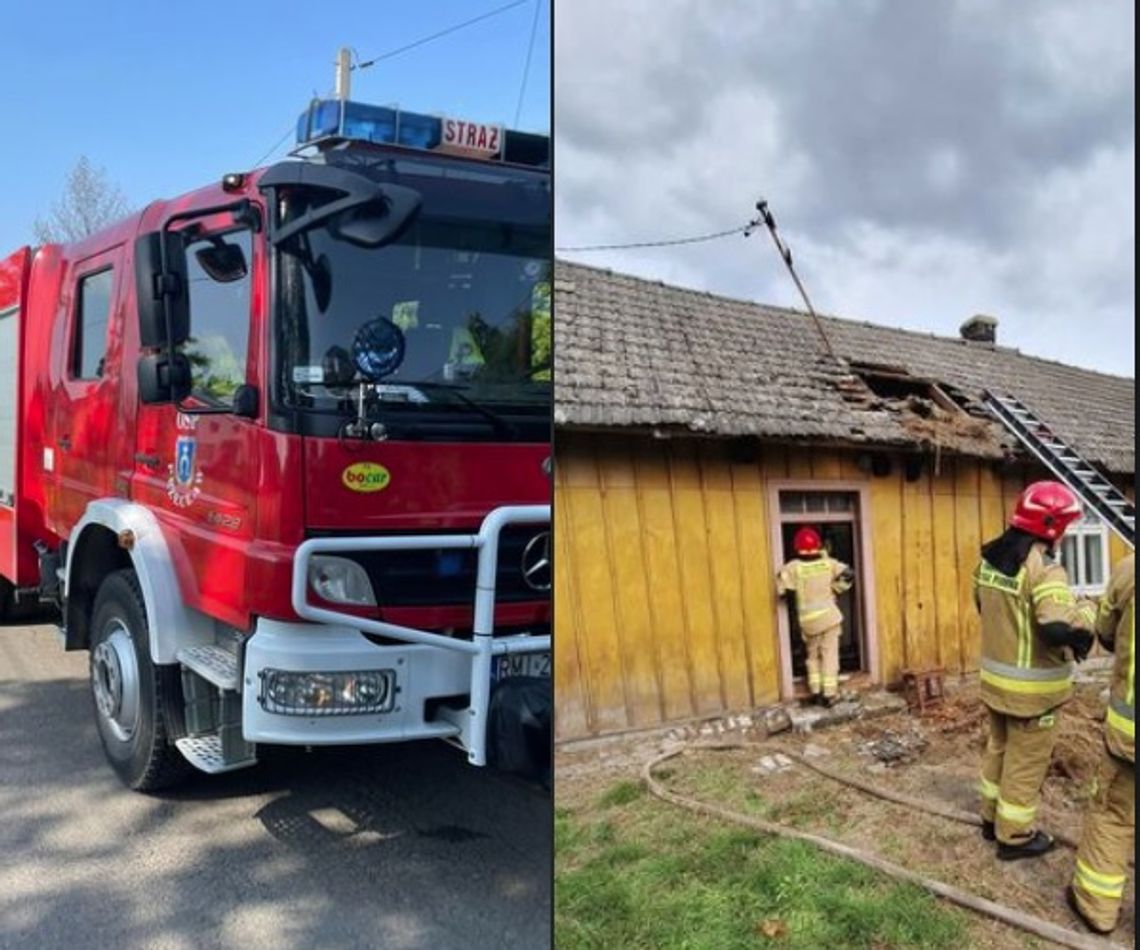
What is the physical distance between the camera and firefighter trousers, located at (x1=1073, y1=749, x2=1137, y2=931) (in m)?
0.69

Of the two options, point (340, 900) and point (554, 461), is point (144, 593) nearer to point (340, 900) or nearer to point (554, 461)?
point (340, 900)

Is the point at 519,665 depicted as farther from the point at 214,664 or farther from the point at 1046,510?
the point at 214,664

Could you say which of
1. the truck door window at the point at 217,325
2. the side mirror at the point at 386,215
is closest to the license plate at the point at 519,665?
the side mirror at the point at 386,215

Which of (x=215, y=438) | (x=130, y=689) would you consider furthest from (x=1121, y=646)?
(x=130, y=689)

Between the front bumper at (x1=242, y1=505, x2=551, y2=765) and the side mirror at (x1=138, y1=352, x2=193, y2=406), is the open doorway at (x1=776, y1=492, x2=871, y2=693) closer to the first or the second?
the front bumper at (x1=242, y1=505, x2=551, y2=765)

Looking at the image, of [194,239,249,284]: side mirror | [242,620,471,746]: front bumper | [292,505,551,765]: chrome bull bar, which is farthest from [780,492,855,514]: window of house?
[194,239,249,284]: side mirror

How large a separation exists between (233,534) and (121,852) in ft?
3.04

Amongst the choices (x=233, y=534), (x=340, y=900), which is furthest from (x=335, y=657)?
(x=340, y=900)

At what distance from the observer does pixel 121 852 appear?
239 cm

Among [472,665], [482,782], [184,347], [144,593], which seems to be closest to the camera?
[472,665]

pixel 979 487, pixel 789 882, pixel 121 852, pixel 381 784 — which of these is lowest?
pixel 121 852

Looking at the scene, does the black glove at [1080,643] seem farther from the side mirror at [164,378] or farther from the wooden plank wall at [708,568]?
the side mirror at [164,378]

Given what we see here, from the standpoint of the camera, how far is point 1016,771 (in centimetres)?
73

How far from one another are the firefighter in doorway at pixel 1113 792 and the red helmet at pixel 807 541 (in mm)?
192
